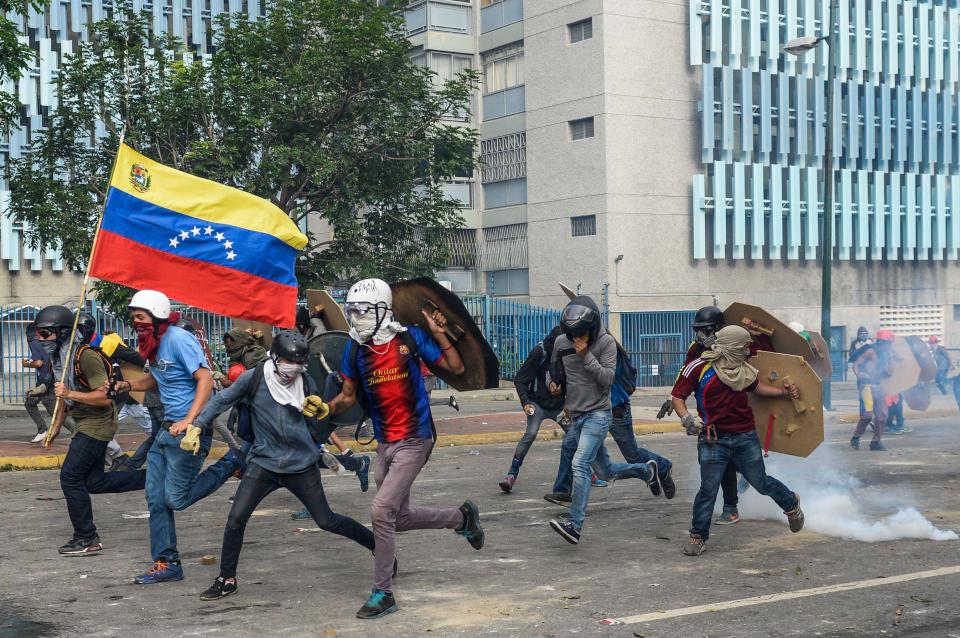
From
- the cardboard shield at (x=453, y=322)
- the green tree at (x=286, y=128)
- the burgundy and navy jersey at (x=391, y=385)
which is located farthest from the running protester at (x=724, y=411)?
the green tree at (x=286, y=128)

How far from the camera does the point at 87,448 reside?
817 cm

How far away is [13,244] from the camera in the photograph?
40.4m

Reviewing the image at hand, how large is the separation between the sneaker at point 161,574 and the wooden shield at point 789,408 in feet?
14.9

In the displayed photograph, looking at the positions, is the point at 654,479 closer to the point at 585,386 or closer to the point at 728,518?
the point at 728,518

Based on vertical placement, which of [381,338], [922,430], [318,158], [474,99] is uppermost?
[474,99]

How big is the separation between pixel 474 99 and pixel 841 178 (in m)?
13.0

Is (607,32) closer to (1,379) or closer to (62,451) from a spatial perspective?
(1,379)

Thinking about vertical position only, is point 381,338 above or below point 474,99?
below

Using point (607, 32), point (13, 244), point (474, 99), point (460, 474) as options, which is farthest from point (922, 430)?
point (13, 244)

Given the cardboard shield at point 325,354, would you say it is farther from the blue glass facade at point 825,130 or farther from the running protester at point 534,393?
→ the blue glass facade at point 825,130

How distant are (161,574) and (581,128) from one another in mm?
31974

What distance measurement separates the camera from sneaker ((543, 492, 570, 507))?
1041 cm

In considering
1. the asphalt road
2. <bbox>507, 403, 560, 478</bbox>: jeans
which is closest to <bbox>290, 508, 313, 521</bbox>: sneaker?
the asphalt road

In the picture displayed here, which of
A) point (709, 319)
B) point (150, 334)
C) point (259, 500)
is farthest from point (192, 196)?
point (709, 319)
